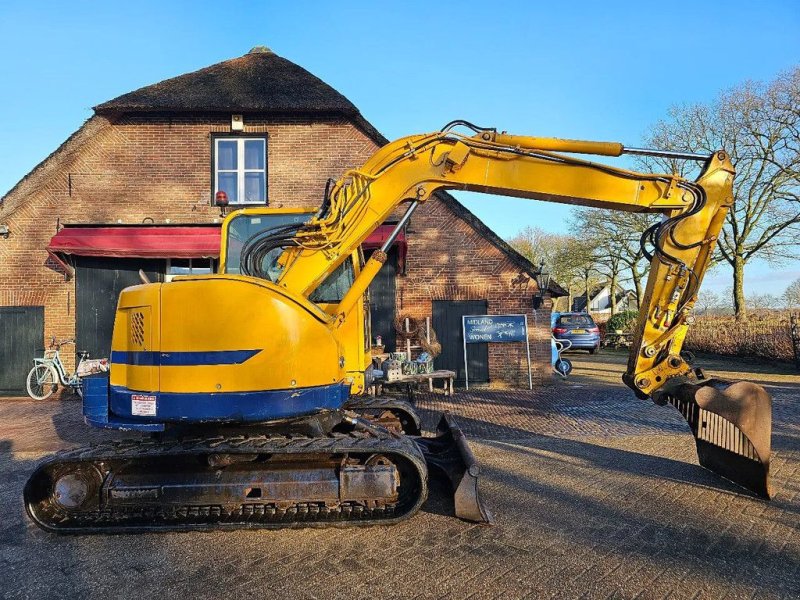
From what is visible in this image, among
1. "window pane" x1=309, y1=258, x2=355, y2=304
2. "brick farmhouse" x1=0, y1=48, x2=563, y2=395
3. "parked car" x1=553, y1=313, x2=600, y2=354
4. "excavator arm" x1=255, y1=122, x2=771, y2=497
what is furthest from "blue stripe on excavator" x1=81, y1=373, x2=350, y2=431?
"parked car" x1=553, y1=313, x2=600, y2=354

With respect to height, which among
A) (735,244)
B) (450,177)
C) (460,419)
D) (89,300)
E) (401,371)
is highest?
(735,244)

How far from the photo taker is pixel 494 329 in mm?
12180

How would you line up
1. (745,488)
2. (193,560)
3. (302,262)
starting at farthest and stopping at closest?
(745,488) → (302,262) → (193,560)

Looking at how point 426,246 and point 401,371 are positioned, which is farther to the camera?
point 426,246

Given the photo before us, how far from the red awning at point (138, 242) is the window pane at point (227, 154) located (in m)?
1.92

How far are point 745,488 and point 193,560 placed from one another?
497 centimetres

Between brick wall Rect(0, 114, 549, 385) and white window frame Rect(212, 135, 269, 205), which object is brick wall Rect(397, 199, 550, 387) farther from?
white window frame Rect(212, 135, 269, 205)

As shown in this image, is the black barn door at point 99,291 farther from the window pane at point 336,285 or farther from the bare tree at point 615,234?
the bare tree at point 615,234

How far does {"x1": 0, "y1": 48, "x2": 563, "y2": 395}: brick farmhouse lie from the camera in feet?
38.9

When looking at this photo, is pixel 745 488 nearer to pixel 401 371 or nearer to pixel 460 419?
pixel 460 419

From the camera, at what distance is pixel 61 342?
38.4 ft

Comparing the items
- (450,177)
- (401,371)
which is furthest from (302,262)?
(401,371)

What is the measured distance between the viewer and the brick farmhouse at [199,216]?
467 inches

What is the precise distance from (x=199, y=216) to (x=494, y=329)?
7409mm
